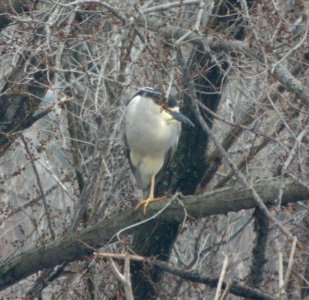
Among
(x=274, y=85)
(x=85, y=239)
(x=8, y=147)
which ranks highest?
(x=274, y=85)

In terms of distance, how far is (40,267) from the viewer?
23.1 ft

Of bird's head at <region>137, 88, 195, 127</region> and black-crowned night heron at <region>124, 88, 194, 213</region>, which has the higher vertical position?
bird's head at <region>137, 88, 195, 127</region>

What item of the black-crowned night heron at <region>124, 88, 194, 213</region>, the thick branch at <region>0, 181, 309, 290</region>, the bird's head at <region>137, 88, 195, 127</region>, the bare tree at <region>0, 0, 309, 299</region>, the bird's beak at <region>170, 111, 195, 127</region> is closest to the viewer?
the thick branch at <region>0, 181, 309, 290</region>

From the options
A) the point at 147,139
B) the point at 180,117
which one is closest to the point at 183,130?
the point at 147,139

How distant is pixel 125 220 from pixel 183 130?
156 centimetres

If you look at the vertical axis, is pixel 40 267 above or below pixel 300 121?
below

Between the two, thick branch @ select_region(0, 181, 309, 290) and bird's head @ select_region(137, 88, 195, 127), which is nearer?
thick branch @ select_region(0, 181, 309, 290)

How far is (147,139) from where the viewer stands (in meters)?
7.65

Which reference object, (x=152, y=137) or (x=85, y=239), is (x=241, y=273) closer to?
(x=152, y=137)

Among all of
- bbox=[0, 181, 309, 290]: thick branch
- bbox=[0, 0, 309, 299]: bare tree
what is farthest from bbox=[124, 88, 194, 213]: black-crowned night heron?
bbox=[0, 181, 309, 290]: thick branch

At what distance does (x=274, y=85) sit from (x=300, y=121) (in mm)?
306

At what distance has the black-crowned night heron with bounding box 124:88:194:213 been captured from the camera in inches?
294

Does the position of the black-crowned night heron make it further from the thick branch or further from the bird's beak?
the thick branch

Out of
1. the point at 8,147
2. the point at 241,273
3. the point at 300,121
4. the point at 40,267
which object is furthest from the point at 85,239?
the point at 241,273
